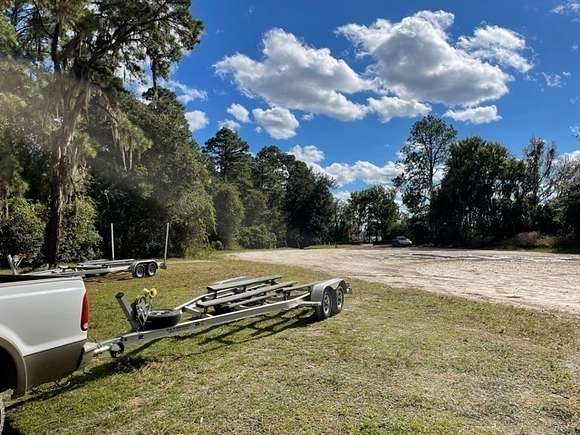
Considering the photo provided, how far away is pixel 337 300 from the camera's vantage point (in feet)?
23.1

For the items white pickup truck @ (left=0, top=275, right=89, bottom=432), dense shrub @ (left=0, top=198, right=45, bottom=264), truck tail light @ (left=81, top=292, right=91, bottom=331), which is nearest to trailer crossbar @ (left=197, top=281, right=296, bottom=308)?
truck tail light @ (left=81, top=292, right=91, bottom=331)

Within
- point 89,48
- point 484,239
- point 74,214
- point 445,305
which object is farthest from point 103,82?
point 484,239

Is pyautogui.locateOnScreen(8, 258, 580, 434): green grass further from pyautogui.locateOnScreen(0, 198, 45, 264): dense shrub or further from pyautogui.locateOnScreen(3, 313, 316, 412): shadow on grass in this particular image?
pyautogui.locateOnScreen(0, 198, 45, 264): dense shrub

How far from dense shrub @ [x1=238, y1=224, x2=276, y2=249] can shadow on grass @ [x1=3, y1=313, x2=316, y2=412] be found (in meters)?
39.7

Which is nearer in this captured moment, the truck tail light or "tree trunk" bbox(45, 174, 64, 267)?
the truck tail light

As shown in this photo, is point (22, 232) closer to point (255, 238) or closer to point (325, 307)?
point (325, 307)

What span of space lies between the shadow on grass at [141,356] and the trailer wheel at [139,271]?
7.58 meters

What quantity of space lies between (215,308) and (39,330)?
126 inches

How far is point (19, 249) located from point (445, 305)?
16.0 m

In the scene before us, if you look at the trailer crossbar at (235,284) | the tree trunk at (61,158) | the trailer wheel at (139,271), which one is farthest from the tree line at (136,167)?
the trailer crossbar at (235,284)

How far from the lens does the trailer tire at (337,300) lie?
6.89 m

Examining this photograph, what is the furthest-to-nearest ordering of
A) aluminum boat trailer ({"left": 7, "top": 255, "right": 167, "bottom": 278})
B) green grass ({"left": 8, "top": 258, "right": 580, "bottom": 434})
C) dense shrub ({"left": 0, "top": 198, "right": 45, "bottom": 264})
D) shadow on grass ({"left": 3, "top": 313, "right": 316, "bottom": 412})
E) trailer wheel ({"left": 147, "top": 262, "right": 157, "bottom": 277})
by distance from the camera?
dense shrub ({"left": 0, "top": 198, "right": 45, "bottom": 264}) → trailer wheel ({"left": 147, "top": 262, "right": 157, "bottom": 277}) → aluminum boat trailer ({"left": 7, "top": 255, "right": 167, "bottom": 278}) → shadow on grass ({"left": 3, "top": 313, "right": 316, "bottom": 412}) → green grass ({"left": 8, "top": 258, "right": 580, "bottom": 434})

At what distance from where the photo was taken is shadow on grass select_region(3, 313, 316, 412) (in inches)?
158

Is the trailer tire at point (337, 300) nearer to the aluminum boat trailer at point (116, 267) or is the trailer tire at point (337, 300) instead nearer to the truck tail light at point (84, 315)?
the truck tail light at point (84, 315)
